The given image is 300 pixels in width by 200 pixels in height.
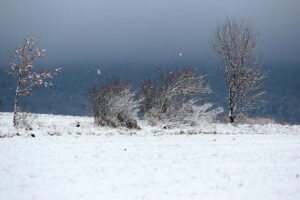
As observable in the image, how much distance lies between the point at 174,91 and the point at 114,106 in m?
8.61

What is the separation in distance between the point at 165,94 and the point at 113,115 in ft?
28.6

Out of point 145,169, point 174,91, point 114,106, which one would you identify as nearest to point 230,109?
point 174,91

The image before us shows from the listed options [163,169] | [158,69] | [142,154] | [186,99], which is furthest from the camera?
[158,69]

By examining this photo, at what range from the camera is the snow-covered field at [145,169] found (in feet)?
42.7

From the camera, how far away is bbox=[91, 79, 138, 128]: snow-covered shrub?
36.3m

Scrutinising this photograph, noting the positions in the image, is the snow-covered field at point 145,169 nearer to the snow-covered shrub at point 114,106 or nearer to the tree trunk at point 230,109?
the snow-covered shrub at point 114,106

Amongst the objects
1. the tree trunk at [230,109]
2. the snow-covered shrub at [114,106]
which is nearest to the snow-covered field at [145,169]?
the snow-covered shrub at [114,106]

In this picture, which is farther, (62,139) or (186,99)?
(186,99)

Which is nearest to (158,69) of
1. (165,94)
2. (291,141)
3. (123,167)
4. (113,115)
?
(165,94)

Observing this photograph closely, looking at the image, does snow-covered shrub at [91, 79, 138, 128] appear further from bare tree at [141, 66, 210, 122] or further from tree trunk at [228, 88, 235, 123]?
tree trunk at [228, 88, 235, 123]

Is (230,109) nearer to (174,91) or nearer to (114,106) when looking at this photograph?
(174,91)

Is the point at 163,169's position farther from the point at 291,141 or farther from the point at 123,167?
the point at 291,141

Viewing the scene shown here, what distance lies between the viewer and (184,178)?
14812mm

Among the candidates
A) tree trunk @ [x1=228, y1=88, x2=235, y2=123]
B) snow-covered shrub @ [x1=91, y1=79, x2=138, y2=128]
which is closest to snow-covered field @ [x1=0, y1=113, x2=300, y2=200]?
snow-covered shrub @ [x1=91, y1=79, x2=138, y2=128]
